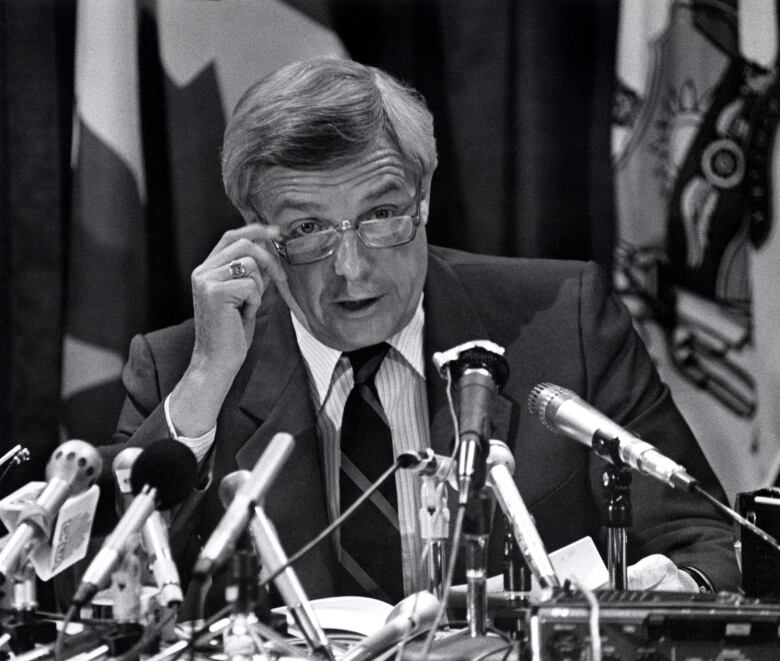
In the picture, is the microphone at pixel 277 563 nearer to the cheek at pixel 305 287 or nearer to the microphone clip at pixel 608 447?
the microphone clip at pixel 608 447

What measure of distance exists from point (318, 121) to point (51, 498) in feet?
3.49

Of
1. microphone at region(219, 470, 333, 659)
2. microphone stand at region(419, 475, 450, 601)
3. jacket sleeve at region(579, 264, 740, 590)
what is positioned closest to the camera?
microphone at region(219, 470, 333, 659)

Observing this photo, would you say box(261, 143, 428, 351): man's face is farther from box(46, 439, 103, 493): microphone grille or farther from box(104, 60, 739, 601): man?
box(46, 439, 103, 493): microphone grille

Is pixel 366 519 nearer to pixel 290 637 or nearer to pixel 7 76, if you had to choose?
pixel 290 637

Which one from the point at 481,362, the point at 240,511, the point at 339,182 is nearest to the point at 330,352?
the point at 339,182

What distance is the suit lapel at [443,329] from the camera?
2.51m

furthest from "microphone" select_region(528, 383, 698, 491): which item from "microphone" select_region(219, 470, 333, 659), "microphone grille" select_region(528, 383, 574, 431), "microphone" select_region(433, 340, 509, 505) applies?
"microphone" select_region(219, 470, 333, 659)

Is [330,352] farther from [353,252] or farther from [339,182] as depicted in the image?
[339,182]

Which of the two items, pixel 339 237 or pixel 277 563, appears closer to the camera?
pixel 277 563

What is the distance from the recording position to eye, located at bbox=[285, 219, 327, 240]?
2404 millimetres

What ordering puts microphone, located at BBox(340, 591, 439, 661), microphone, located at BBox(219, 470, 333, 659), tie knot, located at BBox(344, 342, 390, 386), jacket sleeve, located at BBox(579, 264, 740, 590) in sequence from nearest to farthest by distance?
microphone, located at BBox(219, 470, 333, 659) → microphone, located at BBox(340, 591, 439, 661) → jacket sleeve, located at BBox(579, 264, 740, 590) → tie knot, located at BBox(344, 342, 390, 386)

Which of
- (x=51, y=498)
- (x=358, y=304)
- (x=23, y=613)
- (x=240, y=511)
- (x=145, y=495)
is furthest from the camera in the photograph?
(x=358, y=304)

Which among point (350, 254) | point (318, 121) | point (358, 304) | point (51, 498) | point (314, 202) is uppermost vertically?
point (318, 121)

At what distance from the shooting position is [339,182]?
238 centimetres
